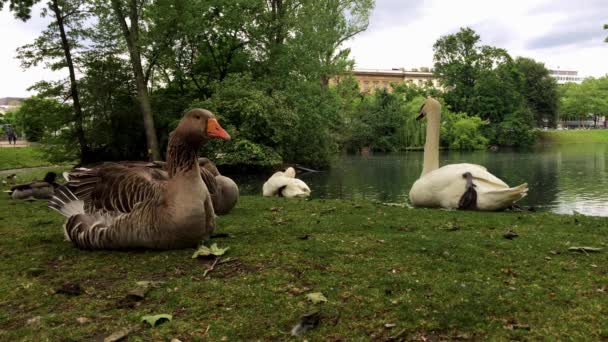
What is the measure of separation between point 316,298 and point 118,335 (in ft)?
5.22

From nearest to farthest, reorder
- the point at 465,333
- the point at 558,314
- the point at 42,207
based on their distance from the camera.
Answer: the point at 465,333 → the point at 558,314 → the point at 42,207

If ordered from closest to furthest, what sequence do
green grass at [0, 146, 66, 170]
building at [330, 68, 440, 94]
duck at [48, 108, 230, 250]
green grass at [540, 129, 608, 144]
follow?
duck at [48, 108, 230, 250], green grass at [0, 146, 66, 170], green grass at [540, 129, 608, 144], building at [330, 68, 440, 94]

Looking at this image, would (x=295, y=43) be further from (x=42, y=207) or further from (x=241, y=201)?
(x=42, y=207)

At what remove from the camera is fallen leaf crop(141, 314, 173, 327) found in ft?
11.2

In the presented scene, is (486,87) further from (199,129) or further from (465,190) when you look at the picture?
(199,129)

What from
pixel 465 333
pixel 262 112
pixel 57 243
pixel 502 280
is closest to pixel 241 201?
pixel 57 243

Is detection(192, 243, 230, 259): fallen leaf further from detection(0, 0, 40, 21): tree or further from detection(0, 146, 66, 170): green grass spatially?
detection(0, 146, 66, 170): green grass

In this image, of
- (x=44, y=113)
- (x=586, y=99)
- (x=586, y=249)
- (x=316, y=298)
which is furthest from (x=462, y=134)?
(x=586, y=99)

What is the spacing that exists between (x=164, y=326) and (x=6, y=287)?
2.19m

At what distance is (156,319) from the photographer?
343cm

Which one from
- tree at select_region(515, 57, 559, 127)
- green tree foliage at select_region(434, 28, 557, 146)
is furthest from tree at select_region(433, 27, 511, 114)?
tree at select_region(515, 57, 559, 127)

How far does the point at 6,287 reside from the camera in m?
4.39

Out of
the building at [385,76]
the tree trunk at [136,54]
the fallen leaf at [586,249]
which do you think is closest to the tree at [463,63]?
the building at [385,76]

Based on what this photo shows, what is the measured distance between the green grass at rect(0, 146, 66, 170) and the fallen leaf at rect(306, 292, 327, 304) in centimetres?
3271
